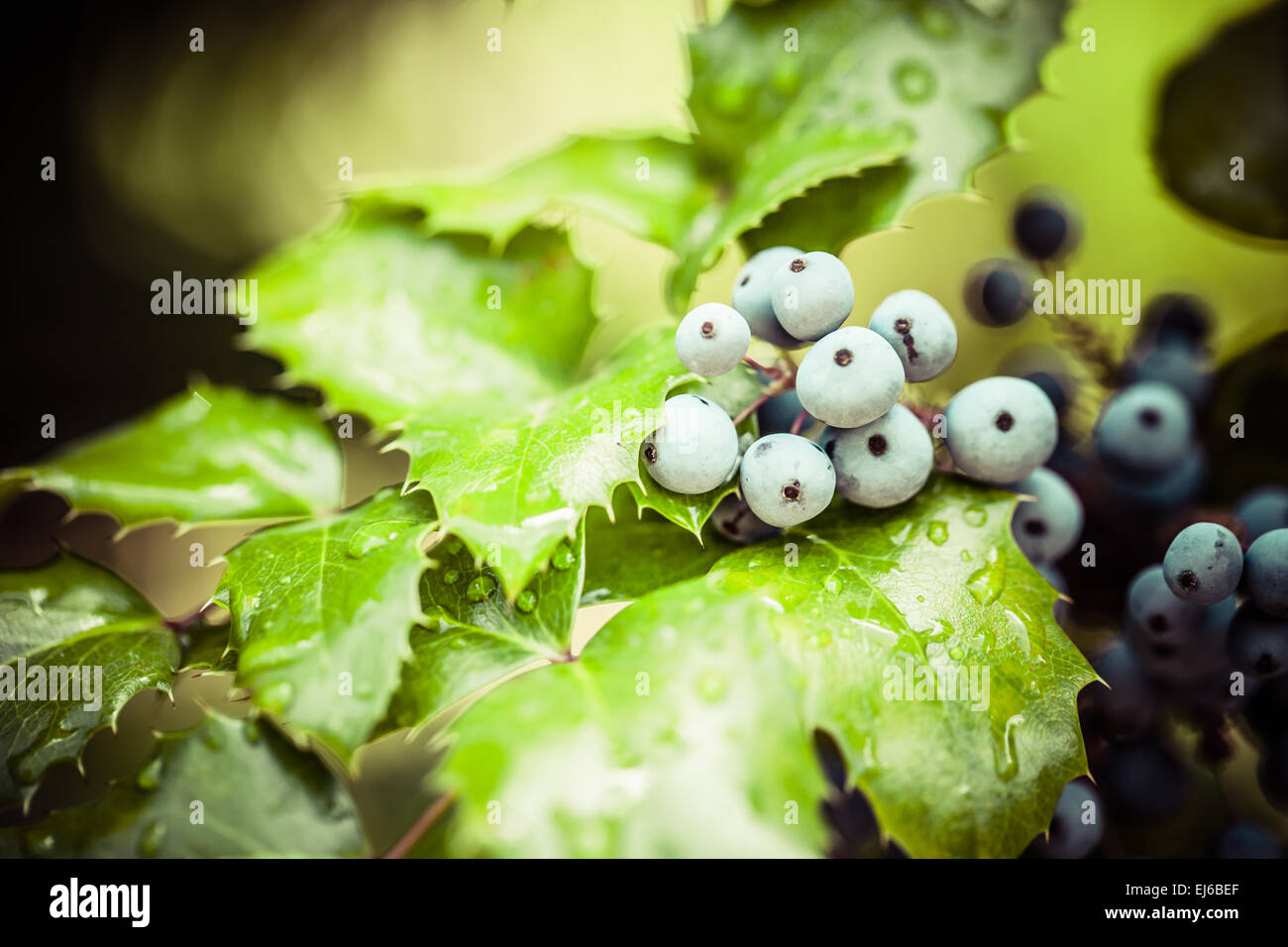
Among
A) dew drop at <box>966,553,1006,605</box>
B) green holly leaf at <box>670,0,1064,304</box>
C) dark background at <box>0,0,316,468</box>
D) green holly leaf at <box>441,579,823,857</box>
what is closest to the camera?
green holly leaf at <box>441,579,823,857</box>

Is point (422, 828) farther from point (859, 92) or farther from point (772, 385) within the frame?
point (859, 92)

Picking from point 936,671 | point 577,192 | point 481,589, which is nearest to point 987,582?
point 936,671

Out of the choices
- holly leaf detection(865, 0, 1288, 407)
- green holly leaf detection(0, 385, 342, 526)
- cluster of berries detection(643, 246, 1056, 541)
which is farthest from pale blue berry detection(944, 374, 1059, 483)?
green holly leaf detection(0, 385, 342, 526)

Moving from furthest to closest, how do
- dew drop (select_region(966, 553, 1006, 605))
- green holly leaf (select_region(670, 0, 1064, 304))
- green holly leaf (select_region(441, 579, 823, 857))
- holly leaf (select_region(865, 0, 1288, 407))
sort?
holly leaf (select_region(865, 0, 1288, 407)) < green holly leaf (select_region(670, 0, 1064, 304)) < dew drop (select_region(966, 553, 1006, 605)) < green holly leaf (select_region(441, 579, 823, 857))

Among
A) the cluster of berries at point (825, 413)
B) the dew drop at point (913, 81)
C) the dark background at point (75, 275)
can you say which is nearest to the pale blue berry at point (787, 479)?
the cluster of berries at point (825, 413)

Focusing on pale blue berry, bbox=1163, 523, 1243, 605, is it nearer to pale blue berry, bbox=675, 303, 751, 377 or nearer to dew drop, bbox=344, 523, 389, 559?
pale blue berry, bbox=675, 303, 751, 377

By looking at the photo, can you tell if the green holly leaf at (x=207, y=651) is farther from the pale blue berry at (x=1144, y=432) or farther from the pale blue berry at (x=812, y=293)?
the pale blue berry at (x=1144, y=432)
